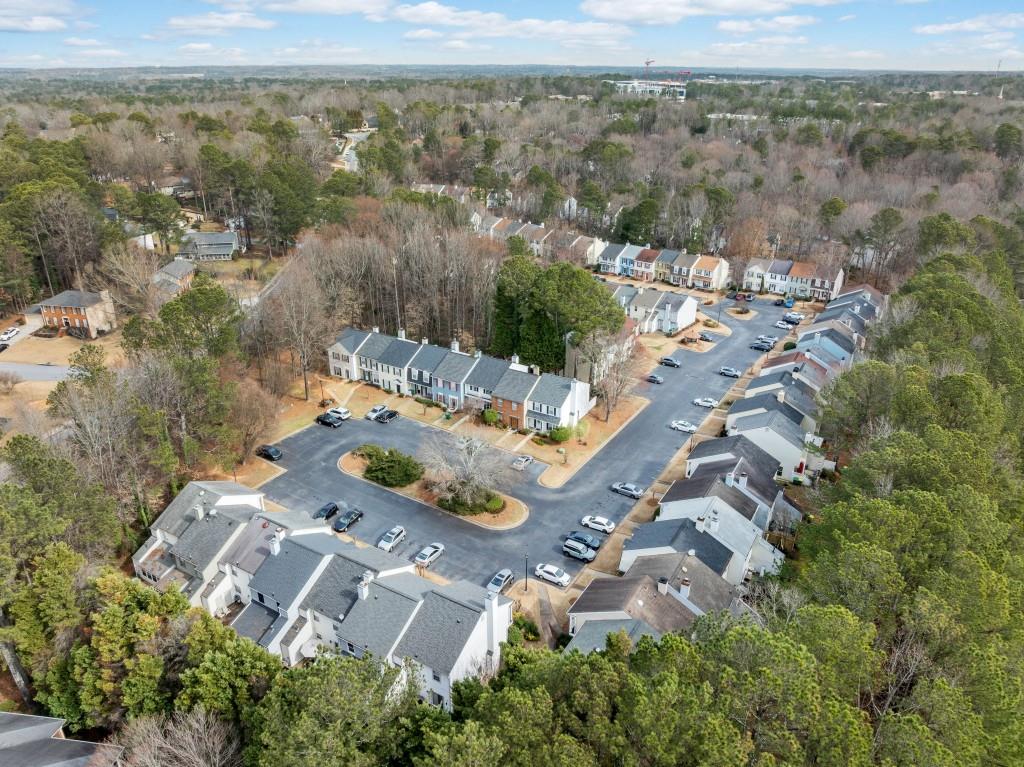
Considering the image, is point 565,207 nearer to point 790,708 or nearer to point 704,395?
point 704,395

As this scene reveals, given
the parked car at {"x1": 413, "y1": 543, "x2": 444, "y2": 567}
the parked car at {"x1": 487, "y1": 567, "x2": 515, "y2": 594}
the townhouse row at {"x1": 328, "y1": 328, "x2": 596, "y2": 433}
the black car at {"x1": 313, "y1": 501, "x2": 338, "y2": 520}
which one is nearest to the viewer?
the parked car at {"x1": 487, "y1": 567, "x2": 515, "y2": 594}

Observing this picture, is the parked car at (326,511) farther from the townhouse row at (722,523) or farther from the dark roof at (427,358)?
the townhouse row at (722,523)

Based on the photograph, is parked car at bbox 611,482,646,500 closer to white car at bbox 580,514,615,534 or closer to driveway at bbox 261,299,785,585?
driveway at bbox 261,299,785,585

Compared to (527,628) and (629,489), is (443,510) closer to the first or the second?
(527,628)

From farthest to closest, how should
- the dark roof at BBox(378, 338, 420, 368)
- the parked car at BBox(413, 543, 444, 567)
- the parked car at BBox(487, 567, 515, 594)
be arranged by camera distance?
the dark roof at BBox(378, 338, 420, 368)
the parked car at BBox(413, 543, 444, 567)
the parked car at BBox(487, 567, 515, 594)

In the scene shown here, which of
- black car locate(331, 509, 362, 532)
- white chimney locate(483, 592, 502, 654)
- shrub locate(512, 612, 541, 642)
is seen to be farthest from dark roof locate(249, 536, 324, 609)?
shrub locate(512, 612, 541, 642)
